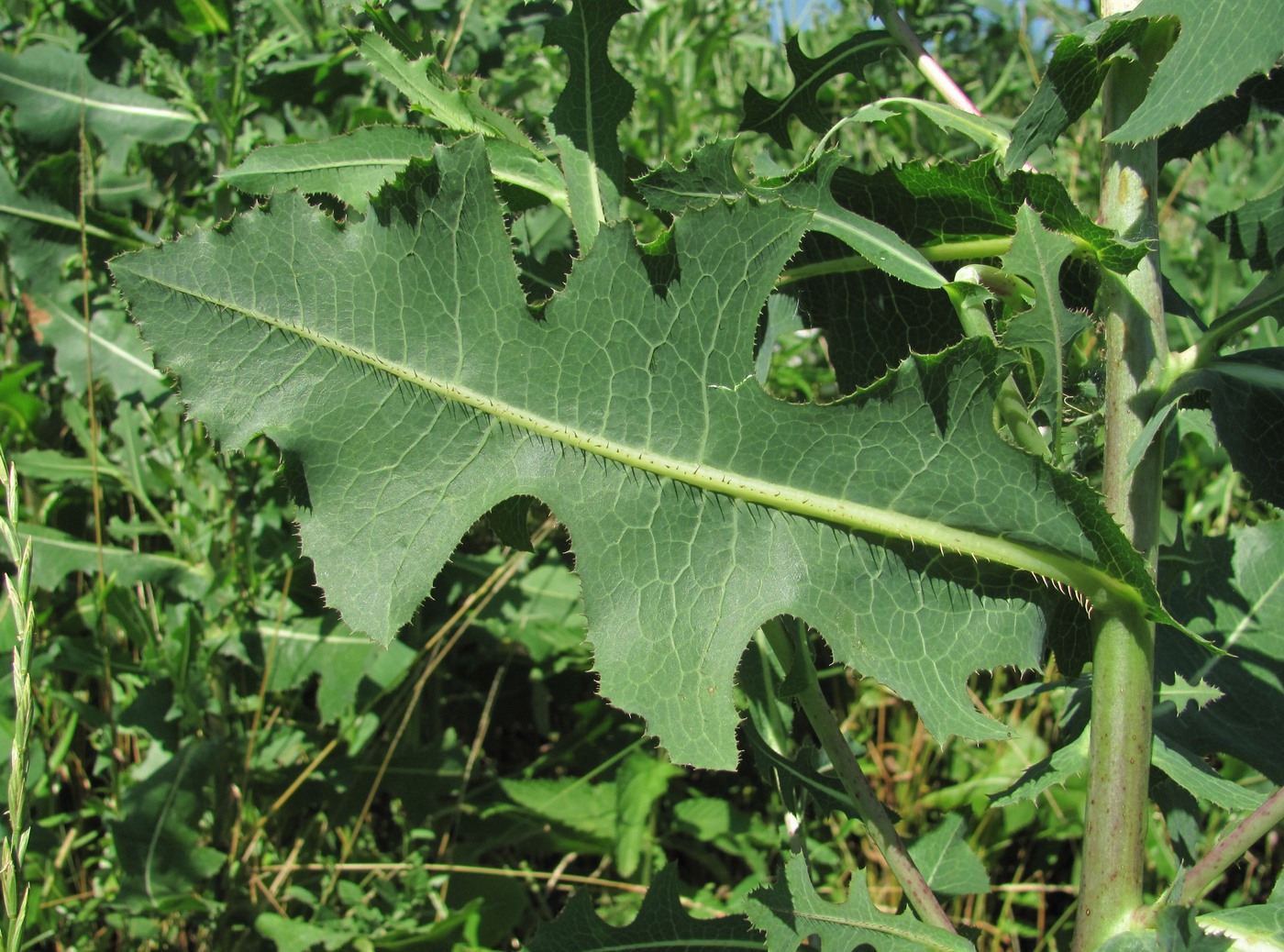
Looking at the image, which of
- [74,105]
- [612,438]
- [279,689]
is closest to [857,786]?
[612,438]

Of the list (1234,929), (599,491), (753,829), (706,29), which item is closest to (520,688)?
(753,829)

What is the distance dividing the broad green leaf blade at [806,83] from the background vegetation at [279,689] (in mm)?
284

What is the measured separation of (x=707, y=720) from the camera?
3.62ft

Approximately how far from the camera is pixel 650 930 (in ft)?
4.48

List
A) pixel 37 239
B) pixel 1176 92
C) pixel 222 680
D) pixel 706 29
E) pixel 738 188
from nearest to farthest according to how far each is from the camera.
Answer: pixel 1176 92
pixel 738 188
pixel 222 680
pixel 37 239
pixel 706 29

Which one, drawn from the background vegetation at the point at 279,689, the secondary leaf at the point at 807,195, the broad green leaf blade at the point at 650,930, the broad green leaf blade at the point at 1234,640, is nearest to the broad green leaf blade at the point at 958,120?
the secondary leaf at the point at 807,195

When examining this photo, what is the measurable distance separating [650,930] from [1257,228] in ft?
4.32

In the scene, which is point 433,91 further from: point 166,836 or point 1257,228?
point 166,836

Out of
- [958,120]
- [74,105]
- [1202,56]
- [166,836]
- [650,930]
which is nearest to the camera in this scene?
[1202,56]

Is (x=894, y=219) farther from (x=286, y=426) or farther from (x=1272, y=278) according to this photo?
(x=286, y=426)

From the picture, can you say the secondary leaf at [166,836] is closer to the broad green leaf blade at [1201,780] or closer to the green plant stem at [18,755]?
the green plant stem at [18,755]

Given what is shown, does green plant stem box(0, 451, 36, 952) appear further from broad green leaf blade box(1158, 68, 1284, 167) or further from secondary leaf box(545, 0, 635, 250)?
broad green leaf blade box(1158, 68, 1284, 167)

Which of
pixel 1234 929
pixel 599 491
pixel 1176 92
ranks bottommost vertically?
pixel 1234 929

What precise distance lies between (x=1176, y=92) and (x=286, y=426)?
1.00 metres
